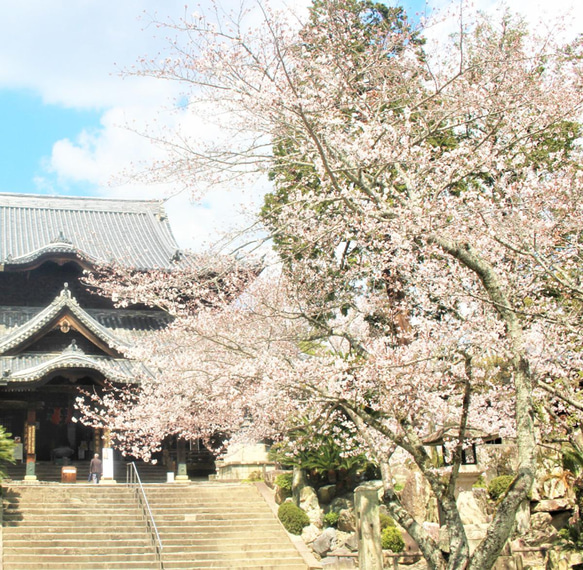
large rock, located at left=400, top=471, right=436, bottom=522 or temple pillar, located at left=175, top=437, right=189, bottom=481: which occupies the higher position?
temple pillar, located at left=175, top=437, right=189, bottom=481

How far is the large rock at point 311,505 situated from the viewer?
18.6 metres

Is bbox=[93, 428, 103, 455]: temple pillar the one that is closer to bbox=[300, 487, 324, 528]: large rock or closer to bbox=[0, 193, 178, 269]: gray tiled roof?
bbox=[0, 193, 178, 269]: gray tiled roof

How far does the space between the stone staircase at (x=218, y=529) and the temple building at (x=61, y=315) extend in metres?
3.71

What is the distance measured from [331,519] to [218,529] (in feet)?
9.87

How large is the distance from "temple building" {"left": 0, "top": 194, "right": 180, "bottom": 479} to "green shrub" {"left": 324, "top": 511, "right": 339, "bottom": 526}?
7.44 m

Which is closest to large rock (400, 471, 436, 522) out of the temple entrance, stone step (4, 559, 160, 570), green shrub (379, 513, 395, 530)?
green shrub (379, 513, 395, 530)

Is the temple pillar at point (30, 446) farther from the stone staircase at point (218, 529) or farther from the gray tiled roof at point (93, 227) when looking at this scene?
the gray tiled roof at point (93, 227)

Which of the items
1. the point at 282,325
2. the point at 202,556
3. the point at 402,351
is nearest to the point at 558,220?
the point at 402,351

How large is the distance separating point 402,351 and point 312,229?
249 centimetres

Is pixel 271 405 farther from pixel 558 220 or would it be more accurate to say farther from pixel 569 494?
pixel 569 494

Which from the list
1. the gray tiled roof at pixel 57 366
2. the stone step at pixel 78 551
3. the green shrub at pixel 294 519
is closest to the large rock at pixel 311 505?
the green shrub at pixel 294 519

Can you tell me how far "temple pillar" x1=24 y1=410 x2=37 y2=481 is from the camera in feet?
69.9

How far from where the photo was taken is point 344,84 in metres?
9.84

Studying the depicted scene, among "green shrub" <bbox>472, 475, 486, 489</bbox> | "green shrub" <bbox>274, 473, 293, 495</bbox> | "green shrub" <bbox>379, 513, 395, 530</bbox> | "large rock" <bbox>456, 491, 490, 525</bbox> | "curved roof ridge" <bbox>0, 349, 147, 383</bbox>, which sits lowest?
A: "green shrub" <bbox>379, 513, 395, 530</bbox>
